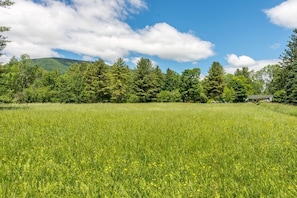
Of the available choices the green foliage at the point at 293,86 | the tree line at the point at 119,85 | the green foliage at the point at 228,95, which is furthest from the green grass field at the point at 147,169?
the green foliage at the point at 228,95

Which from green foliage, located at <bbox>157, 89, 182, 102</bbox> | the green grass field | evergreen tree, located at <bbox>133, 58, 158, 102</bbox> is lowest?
the green grass field

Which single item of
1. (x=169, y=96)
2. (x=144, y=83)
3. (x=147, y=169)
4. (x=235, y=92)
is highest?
(x=144, y=83)

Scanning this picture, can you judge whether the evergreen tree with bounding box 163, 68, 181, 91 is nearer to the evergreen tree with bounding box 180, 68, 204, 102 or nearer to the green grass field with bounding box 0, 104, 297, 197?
the evergreen tree with bounding box 180, 68, 204, 102

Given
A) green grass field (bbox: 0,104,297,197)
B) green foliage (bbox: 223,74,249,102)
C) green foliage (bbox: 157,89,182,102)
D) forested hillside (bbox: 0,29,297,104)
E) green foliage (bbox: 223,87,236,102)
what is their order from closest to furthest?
green grass field (bbox: 0,104,297,197), forested hillside (bbox: 0,29,297,104), green foliage (bbox: 157,89,182,102), green foliage (bbox: 223,87,236,102), green foliage (bbox: 223,74,249,102)

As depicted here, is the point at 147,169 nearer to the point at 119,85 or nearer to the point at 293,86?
the point at 293,86

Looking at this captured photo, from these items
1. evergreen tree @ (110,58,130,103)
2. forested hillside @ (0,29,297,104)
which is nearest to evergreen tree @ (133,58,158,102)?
forested hillside @ (0,29,297,104)

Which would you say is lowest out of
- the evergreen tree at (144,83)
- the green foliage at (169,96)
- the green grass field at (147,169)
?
the green grass field at (147,169)

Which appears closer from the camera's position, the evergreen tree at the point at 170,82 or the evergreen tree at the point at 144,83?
the evergreen tree at the point at 144,83

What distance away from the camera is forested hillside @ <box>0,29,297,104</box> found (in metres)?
58.6

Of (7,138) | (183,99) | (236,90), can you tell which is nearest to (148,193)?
(7,138)

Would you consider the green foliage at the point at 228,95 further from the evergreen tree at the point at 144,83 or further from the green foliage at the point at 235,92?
the evergreen tree at the point at 144,83

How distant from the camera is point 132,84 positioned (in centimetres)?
6494

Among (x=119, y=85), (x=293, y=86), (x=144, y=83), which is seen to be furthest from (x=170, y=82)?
(x=293, y=86)

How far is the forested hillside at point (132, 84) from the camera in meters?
58.6
